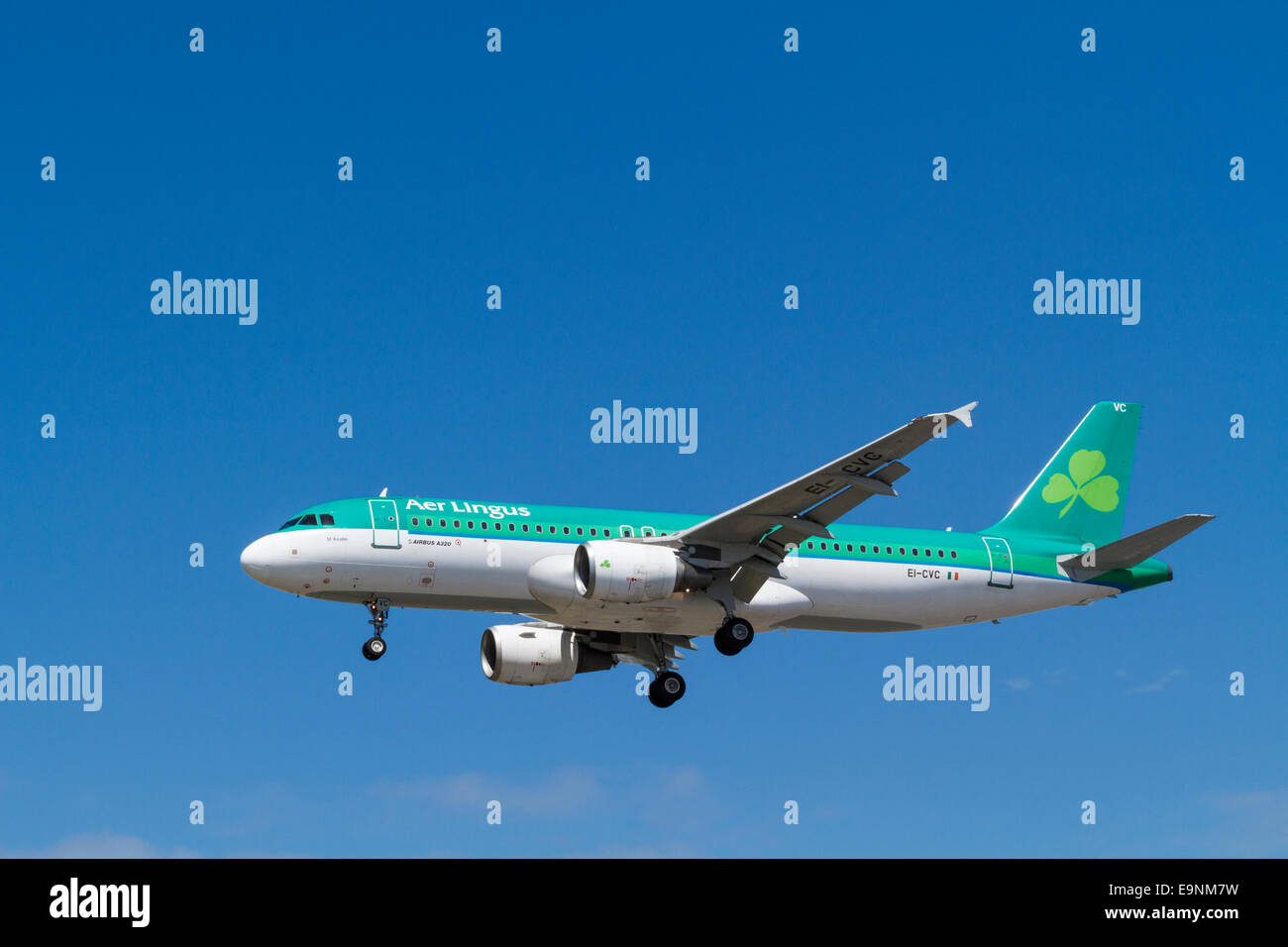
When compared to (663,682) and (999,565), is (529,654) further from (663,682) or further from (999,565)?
(999,565)

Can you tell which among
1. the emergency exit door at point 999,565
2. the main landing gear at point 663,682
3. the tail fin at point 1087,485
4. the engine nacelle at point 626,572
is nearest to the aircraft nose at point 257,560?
the engine nacelle at point 626,572

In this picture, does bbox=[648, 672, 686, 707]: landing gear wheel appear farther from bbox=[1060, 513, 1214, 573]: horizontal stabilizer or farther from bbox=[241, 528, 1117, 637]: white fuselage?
bbox=[1060, 513, 1214, 573]: horizontal stabilizer

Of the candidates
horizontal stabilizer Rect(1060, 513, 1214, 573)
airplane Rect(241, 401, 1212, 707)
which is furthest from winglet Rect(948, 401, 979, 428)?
horizontal stabilizer Rect(1060, 513, 1214, 573)

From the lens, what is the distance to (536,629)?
4603cm

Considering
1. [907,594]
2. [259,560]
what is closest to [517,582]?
[259,560]

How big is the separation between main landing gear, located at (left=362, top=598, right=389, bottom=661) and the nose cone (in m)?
2.59

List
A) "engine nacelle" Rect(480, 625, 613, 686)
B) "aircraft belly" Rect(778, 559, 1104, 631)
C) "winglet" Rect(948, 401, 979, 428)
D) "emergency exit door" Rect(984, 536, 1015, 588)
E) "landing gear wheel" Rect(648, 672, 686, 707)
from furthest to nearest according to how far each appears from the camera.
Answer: "emergency exit door" Rect(984, 536, 1015, 588), "engine nacelle" Rect(480, 625, 613, 686), "landing gear wheel" Rect(648, 672, 686, 707), "aircraft belly" Rect(778, 559, 1104, 631), "winglet" Rect(948, 401, 979, 428)

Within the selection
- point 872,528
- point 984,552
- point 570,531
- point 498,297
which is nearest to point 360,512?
point 570,531

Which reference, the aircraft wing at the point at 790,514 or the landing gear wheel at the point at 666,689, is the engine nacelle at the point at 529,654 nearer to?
the landing gear wheel at the point at 666,689

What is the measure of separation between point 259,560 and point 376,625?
325 cm

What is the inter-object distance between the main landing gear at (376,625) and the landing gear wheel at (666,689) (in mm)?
7870

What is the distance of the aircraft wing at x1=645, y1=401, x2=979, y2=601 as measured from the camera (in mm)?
37594

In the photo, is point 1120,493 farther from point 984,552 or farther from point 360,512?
point 360,512
